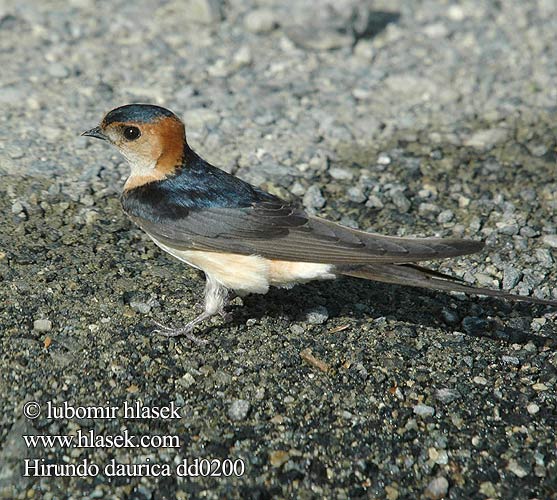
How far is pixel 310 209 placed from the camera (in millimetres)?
5305

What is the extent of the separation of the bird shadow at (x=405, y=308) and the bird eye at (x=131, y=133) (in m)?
1.00

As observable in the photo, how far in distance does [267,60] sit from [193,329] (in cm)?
322

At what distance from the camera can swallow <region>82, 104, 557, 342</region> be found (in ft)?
13.1

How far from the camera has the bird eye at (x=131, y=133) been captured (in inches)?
168

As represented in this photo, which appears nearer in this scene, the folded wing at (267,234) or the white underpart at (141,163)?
the folded wing at (267,234)

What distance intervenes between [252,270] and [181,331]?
1.46 feet

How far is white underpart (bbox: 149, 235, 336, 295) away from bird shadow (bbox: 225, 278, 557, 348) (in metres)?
0.26

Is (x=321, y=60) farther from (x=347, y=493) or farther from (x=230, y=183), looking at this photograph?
(x=347, y=493)

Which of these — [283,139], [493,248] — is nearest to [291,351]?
[493,248]

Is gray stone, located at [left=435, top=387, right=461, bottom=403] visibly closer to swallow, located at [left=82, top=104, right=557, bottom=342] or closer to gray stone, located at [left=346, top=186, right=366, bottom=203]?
swallow, located at [left=82, top=104, right=557, bottom=342]

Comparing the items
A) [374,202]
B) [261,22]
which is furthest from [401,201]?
[261,22]

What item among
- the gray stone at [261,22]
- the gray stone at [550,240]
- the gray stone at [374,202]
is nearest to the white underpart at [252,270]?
the gray stone at [374,202]

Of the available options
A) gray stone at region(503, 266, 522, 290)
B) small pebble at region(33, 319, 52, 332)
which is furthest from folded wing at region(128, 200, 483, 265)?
gray stone at region(503, 266, 522, 290)

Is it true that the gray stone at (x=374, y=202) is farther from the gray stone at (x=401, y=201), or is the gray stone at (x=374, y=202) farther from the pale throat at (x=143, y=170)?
the pale throat at (x=143, y=170)
